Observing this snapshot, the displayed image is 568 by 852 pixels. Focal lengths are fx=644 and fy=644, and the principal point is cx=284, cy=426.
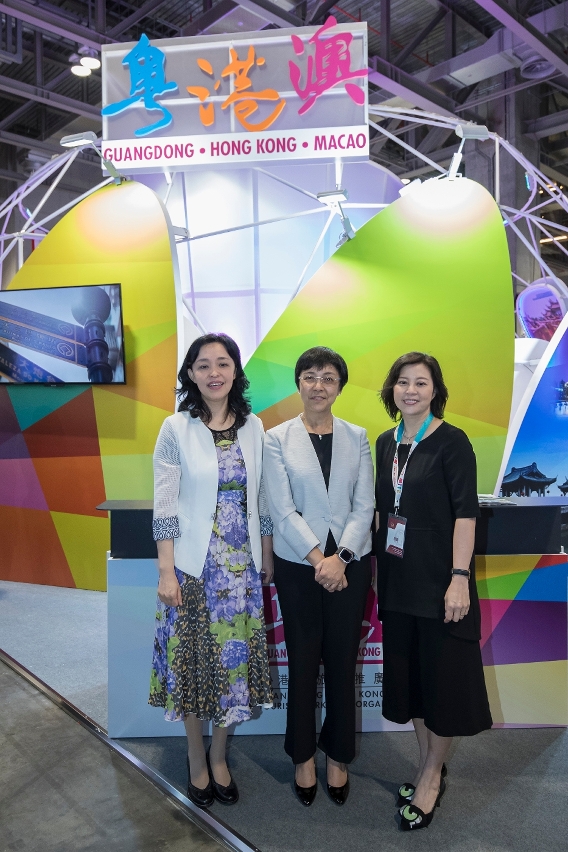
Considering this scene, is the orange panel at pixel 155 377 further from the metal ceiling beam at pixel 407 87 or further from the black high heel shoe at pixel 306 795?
the metal ceiling beam at pixel 407 87

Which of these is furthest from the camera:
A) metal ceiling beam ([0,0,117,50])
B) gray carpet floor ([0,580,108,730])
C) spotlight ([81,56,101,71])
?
spotlight ([81,56,101,71])

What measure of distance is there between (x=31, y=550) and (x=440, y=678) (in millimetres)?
4243

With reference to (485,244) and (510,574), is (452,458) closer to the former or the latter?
(510,574)

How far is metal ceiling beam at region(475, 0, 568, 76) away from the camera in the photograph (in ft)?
23.9

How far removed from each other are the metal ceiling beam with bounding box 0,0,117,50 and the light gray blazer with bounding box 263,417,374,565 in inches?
280

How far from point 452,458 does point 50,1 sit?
996cm

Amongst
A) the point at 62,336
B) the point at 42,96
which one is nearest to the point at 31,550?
the point at 62,336

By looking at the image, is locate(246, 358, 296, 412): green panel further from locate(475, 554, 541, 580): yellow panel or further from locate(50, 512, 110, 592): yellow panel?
locate(475, 554, 541, 580): yellow panel

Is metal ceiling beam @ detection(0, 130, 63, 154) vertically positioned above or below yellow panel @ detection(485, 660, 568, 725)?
above

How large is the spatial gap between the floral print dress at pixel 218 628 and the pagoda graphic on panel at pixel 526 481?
378cm

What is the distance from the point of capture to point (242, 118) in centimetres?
484

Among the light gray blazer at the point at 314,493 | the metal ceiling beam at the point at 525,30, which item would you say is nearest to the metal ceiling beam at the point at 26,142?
the metal ceiling beam at the point at 525,30

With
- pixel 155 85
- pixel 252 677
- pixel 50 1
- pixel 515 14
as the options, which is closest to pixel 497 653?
pixel 252 677

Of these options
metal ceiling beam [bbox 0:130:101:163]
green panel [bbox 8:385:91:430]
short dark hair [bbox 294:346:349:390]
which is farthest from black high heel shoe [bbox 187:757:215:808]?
metal ceiling beam [bbox 0:130:101:163]
